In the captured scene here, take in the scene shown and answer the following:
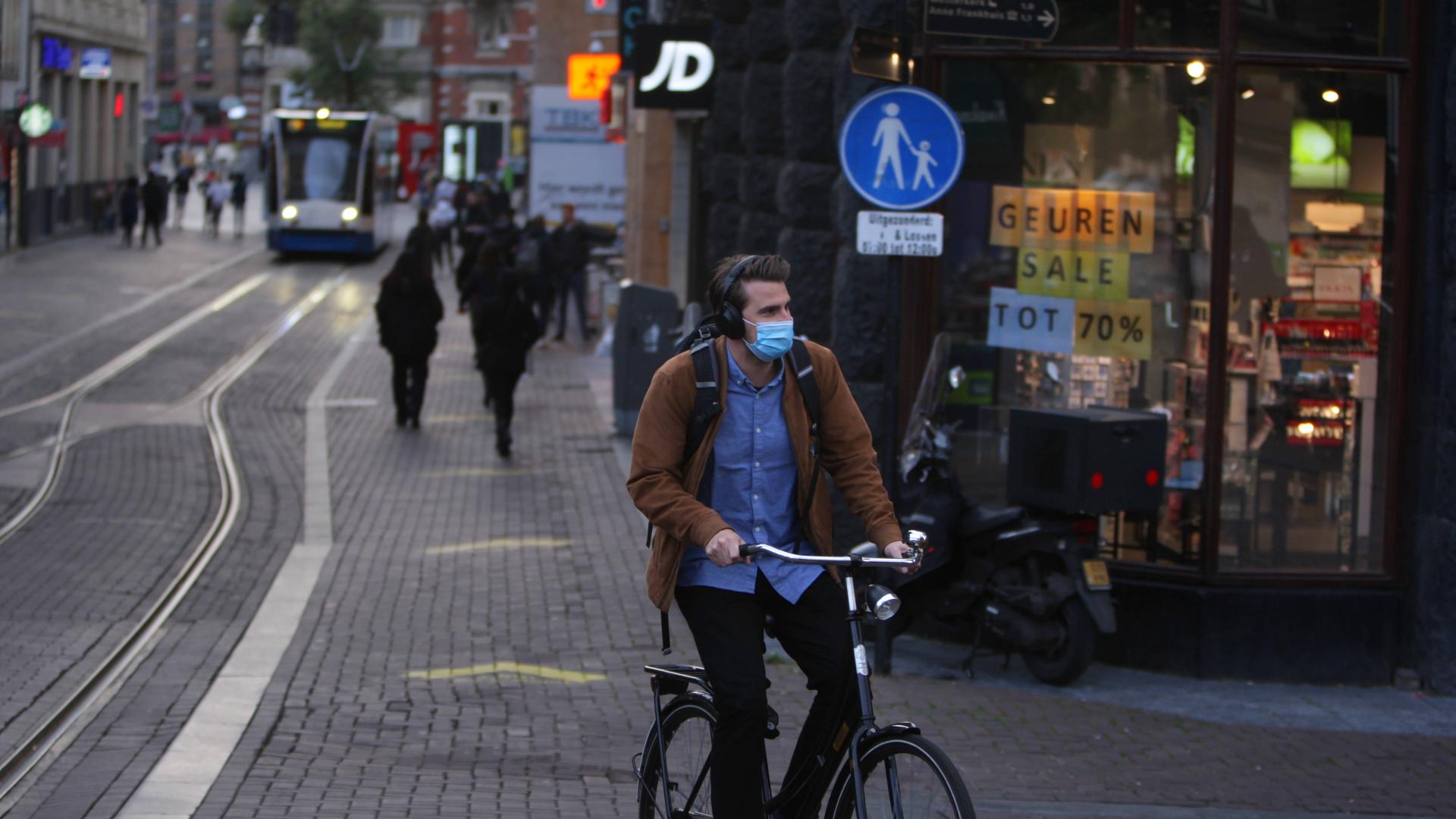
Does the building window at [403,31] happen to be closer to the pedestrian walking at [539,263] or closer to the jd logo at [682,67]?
the pedestrian walking at [539,263]

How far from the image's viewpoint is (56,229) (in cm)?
4312

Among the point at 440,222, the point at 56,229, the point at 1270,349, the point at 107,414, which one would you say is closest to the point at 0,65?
the point at 56,229

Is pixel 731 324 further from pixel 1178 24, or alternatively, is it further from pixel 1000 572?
pixel 1178 24

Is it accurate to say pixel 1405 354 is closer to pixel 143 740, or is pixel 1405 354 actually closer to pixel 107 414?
pixel 143 740

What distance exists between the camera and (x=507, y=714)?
751 cm

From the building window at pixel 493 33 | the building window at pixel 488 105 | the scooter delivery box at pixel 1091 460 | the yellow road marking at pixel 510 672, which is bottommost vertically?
the yellow road marking at pixel 510 672

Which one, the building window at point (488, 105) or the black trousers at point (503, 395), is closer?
the black trousers at point (503, 395)

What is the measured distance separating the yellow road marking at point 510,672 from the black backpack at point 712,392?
133 inches

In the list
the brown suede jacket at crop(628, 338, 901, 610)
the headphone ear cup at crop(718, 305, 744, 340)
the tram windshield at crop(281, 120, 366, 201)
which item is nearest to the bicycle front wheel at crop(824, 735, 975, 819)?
the brown suede jacket at crop(628, 338, 901, 610)

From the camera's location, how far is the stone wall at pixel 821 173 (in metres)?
9.24

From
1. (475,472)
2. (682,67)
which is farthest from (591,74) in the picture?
(475,472)

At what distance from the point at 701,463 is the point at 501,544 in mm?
7043

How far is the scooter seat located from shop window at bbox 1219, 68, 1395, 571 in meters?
1.08

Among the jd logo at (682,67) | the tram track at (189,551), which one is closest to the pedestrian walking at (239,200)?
the tram track at (189,551)
